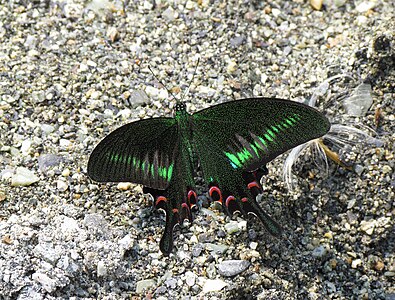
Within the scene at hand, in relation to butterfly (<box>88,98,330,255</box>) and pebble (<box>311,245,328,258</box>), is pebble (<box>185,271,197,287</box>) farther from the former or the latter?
pebble (<box>311,245,328,258</box>)

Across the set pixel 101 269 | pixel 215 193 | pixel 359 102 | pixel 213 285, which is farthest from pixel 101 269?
pixel 359 102

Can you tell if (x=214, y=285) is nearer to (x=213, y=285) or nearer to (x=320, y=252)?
(x=213, y=285)

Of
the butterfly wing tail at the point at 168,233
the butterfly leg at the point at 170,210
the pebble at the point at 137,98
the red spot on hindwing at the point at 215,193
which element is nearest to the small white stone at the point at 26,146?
the pebble at the point at 137,98

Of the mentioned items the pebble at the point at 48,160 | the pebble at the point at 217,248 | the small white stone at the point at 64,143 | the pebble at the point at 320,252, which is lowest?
the pebble at the point at 320,252

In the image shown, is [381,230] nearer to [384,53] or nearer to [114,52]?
[384,53]

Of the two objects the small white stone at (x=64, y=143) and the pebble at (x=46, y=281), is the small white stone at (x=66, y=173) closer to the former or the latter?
the small white stone at (x=64, y=143)

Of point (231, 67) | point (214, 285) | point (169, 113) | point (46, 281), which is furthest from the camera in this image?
point (231, 67)
